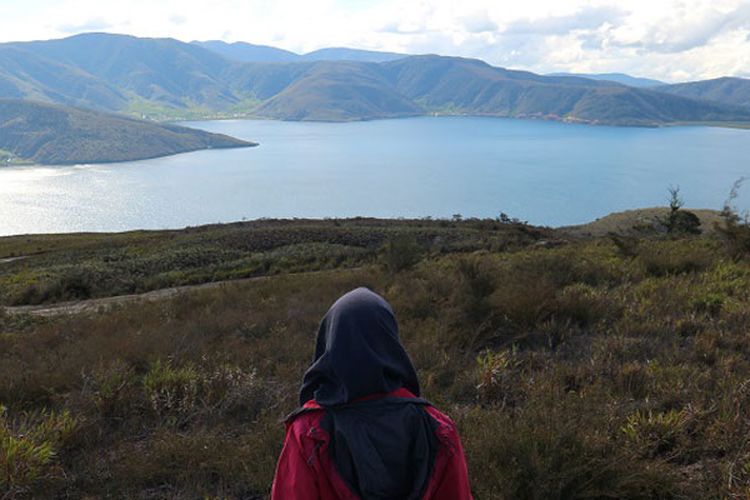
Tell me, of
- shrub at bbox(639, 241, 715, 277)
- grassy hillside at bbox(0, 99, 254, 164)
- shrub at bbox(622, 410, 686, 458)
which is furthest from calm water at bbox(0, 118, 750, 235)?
shrub at bbox(622, 410, 686, 458)

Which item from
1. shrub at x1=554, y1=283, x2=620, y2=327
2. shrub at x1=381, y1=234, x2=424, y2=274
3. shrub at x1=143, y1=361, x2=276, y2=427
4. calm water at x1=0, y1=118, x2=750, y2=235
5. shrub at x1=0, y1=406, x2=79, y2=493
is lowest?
calm water at x1=0, y1=118, x2=750, y2=235

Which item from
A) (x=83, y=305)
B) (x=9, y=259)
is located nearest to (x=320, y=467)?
(x=83, y=305)

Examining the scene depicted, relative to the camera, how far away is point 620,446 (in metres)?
3.42

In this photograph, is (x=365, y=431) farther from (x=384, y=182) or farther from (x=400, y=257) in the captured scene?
(x=384, y=182)

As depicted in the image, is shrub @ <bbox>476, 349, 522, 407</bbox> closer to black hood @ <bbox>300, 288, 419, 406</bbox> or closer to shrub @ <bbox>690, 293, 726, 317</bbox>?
black hood @ <bbox>300, 288, 419, 406</bbox>

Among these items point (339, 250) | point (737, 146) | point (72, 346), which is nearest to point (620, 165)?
point (737, 146)

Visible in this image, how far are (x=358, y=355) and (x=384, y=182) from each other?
102 metres

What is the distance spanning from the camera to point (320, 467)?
6.15 feet

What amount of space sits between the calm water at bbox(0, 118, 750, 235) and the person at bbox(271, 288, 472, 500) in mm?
74211

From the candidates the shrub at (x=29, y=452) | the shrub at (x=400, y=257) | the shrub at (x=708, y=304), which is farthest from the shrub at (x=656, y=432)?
the shrub at (x=400, y=257)

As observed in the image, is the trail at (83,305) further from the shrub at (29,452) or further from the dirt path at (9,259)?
the dirt path at (9,259)

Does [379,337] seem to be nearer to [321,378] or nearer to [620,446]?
[321,378]

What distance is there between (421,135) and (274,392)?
196 metres

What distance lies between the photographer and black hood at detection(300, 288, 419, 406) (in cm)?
185
